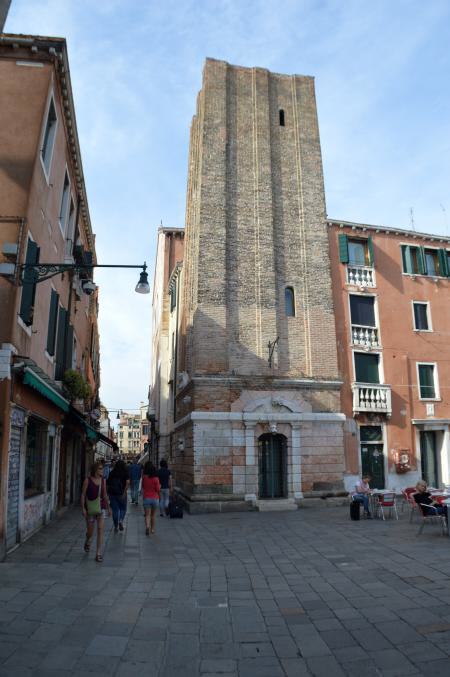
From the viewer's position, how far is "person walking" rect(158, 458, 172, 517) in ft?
49.1

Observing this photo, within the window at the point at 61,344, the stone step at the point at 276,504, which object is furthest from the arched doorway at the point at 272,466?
the window at the point at 61,344

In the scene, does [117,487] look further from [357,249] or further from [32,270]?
[357,249]

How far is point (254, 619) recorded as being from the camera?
19.1ft

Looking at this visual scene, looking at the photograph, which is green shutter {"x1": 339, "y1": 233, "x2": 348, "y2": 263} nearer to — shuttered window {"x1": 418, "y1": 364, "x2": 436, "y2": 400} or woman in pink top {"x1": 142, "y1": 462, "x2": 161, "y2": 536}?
shuttered window {"x1": 418, "y1": 364, "x2": 436, "y2": 400}

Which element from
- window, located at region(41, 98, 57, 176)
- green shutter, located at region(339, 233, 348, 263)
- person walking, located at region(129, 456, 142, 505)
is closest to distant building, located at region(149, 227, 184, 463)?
person walking, located at region(129, 456, 142, 505)

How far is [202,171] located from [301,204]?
4.19 meters

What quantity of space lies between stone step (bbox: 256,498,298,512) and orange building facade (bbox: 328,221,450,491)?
339 cm

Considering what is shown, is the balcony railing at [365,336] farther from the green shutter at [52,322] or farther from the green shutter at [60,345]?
the green shutter at [52,322]

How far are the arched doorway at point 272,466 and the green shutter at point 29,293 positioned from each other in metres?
10.1

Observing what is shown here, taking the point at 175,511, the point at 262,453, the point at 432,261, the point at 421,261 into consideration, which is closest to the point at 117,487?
the point at 175,511

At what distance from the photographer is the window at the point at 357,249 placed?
70.6ft

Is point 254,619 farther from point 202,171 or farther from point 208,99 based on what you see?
point 208,99

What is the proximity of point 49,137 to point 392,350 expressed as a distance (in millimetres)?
15429

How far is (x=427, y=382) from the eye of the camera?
2158 centimetres
